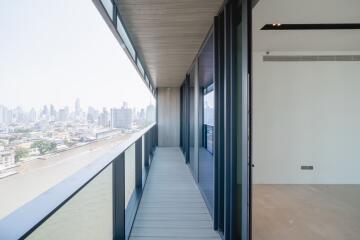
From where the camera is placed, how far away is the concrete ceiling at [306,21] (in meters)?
2.87

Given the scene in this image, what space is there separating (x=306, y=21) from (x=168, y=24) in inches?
82.2

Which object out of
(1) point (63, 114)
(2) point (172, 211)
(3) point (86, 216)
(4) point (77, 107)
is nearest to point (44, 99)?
(1) point (63, 114)

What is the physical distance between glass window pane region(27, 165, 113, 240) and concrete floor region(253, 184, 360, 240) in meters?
1.78

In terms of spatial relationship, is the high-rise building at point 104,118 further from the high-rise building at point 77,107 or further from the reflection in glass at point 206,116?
the reflection in glass at point 206,116

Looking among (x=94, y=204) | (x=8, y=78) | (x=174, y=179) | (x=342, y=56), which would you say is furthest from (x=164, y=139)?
(x=8, y=78)

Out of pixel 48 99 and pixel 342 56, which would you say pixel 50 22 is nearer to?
pixel 48 99

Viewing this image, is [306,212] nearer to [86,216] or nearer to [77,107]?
[86,216]

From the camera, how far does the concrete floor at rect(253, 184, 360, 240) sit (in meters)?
2.73

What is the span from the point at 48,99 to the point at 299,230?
122 inches

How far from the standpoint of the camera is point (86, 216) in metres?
1.41

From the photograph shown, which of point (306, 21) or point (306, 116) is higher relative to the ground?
point (306, 21)

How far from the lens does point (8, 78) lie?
0.82 meters

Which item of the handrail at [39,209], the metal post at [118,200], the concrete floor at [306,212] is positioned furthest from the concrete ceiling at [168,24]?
the concrete floor at [306,212]

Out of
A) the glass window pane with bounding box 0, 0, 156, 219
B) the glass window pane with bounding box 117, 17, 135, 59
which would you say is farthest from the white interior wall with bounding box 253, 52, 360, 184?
the glass window pane with bounding box 0, 0, 156, 219
